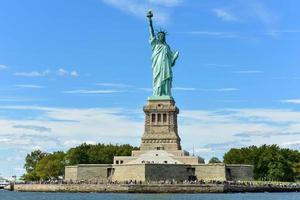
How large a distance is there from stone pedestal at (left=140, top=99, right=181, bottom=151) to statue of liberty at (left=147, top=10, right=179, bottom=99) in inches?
99.2

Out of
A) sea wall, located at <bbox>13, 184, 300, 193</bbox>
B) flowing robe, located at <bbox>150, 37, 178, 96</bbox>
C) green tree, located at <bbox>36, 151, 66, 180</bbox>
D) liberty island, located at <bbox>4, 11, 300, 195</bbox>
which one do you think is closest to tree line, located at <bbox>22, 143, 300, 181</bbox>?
green tree, located at <bbox>36, 151, 66, 180</bbox>

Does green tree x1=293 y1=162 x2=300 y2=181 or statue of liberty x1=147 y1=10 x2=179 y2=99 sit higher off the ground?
statue of liberty x1=147 y1=10 x2=179 y2=99

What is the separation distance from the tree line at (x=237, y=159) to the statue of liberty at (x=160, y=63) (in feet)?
47.7

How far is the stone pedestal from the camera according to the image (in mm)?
97375

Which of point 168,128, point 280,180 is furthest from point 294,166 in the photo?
point 168,128

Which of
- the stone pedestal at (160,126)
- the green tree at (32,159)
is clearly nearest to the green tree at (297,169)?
the stone pedestal at (160,126)

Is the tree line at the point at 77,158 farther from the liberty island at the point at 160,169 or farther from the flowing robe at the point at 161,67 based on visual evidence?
the flowing robe at the point at 161,67

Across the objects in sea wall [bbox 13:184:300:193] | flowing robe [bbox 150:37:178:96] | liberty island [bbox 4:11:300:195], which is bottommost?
sea wall [bbox 13:184:300:193]

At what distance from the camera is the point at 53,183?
89125 mm

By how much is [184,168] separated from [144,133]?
11634mm

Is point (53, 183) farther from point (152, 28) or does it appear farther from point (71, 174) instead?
point (152, 28)

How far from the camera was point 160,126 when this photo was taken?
98.5 metres

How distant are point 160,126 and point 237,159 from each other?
1932 cm

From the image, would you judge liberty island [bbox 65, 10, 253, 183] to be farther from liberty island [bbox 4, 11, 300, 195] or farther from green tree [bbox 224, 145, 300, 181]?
green tree [bbox 224, 145, 300, 181]
